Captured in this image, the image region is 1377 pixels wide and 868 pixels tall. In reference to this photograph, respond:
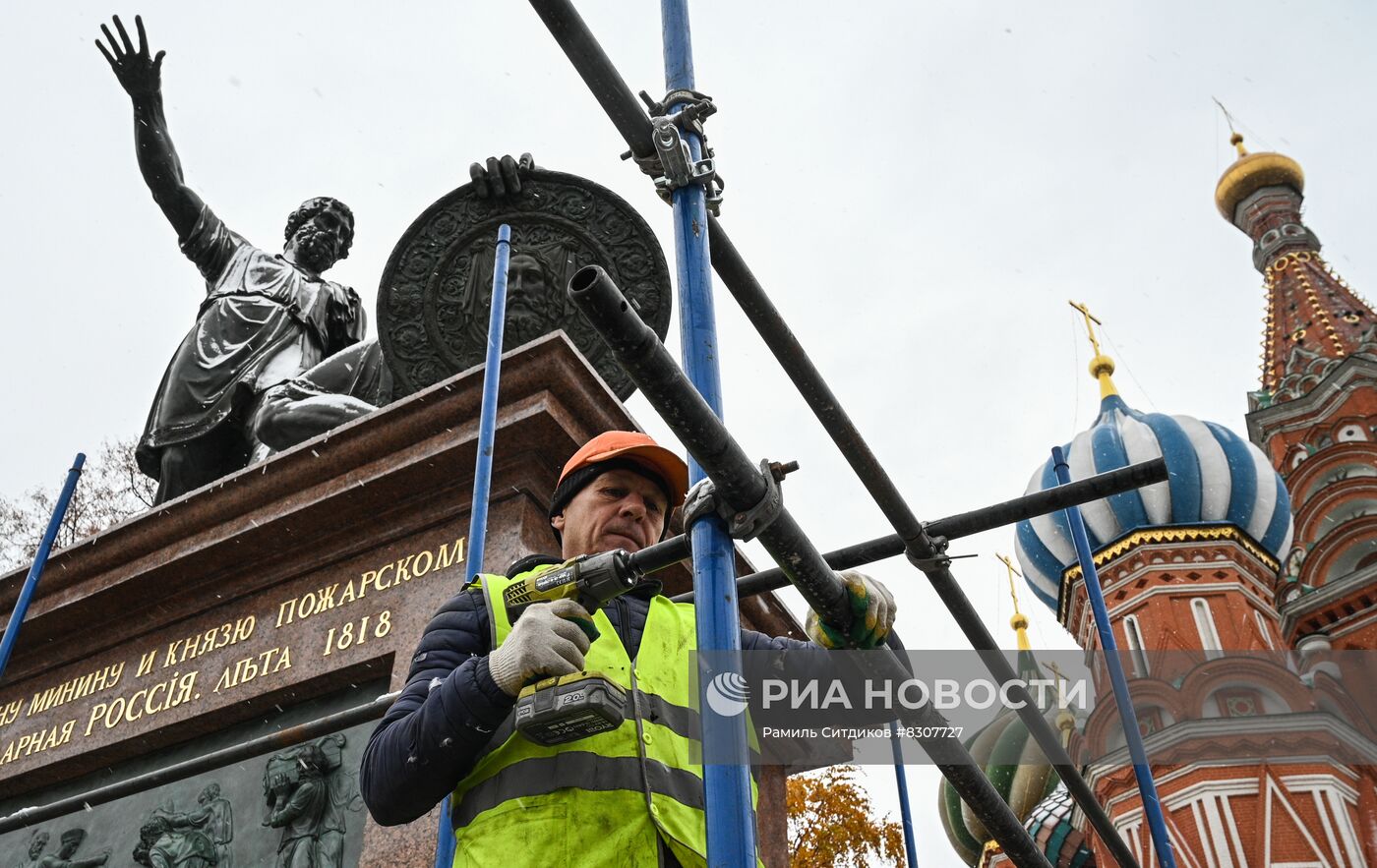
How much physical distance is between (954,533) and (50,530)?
150 inches

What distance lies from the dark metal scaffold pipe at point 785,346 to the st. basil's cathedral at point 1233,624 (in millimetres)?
21432

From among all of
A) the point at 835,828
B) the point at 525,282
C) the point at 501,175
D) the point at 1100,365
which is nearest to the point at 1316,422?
the point at 1100,365

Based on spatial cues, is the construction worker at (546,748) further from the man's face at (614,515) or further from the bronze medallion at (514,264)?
the bronze medallion at (514,264)

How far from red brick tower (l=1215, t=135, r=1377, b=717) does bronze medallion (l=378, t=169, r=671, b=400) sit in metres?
31.2

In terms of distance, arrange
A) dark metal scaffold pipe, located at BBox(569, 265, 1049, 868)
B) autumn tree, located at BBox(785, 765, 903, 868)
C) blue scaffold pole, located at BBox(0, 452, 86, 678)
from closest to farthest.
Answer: dark metal scaffold pipe, located at BBox(569, 265, 1049, 868) < blue scaffold pole, located at BBox(0, 452, 86, 678) < autumn tree, located at BBox(785, 765, 903, 868)

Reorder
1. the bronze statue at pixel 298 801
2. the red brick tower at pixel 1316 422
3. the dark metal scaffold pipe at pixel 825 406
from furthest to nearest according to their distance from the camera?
the red brick tower at pixel 1316 422 < the bronze statue at pixel 298 801 < the dark metal scaffold pipe at pixel 825 406

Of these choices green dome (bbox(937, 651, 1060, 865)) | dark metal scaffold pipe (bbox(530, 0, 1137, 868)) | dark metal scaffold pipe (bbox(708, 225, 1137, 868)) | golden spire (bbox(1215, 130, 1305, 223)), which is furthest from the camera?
golden spire (bbox(1215, 130, 1305, 223))

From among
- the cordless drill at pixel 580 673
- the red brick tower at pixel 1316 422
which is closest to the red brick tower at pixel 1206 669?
the red brick tower at pixel 1316 422

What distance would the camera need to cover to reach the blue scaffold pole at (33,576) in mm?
4695

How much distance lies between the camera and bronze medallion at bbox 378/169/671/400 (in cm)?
537

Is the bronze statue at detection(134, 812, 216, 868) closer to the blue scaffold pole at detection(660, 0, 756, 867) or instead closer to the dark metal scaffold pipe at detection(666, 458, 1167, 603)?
the dark metal scaffold pipe at detection(666, 458, 1167, 603)

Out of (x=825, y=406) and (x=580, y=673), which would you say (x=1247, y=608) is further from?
(x=580, y=673)

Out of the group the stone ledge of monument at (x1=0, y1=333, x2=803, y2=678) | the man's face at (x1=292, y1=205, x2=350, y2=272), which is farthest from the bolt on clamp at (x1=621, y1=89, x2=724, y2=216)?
the man's face at (x1=292, y1=205, x2=350, y2=272)

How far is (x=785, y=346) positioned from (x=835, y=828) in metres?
22.7
